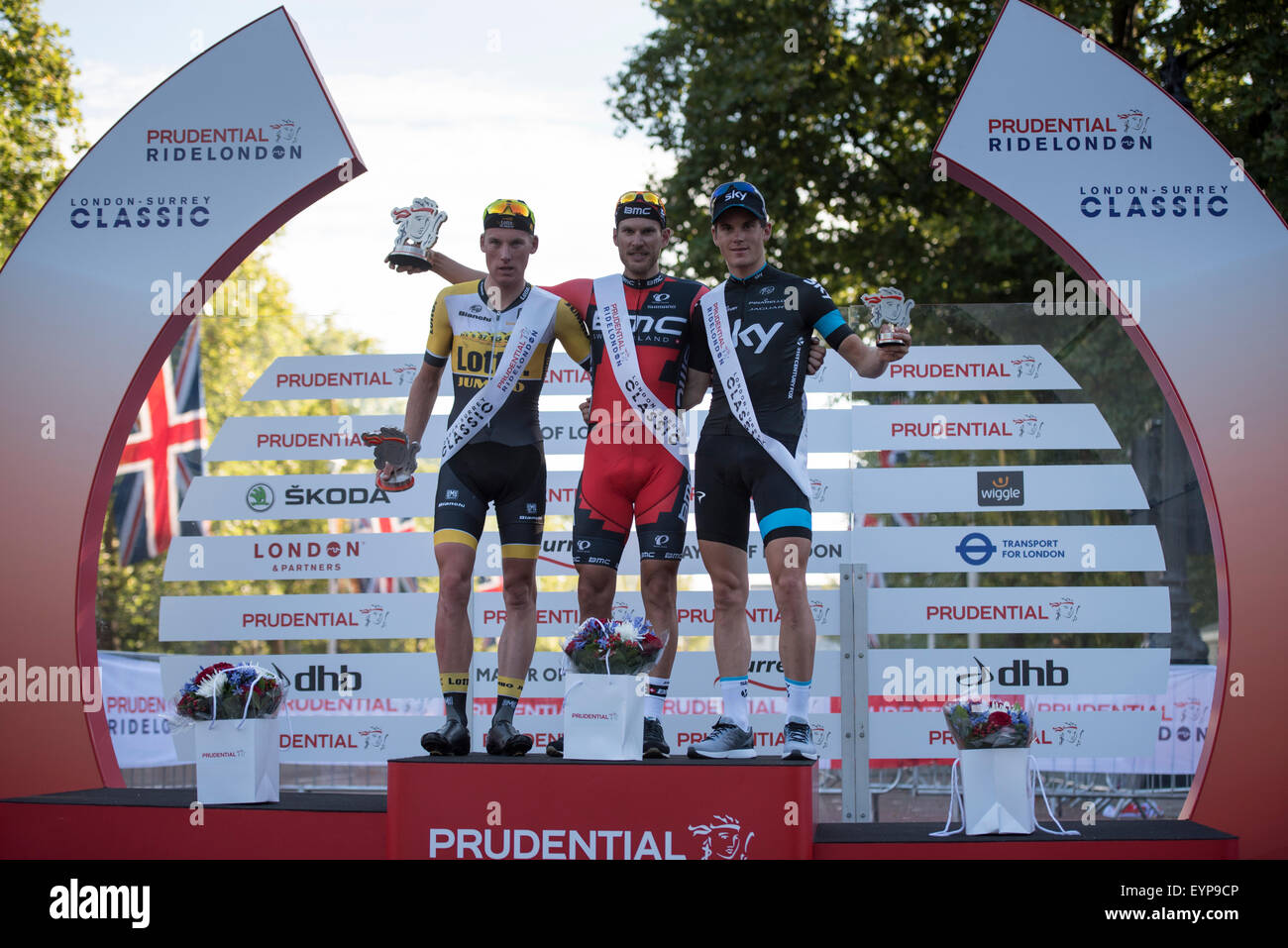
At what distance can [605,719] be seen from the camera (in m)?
4.26

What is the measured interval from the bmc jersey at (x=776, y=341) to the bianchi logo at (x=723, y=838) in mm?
1512

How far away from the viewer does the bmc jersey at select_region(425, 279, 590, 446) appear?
494cm

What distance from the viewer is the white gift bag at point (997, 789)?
412 cm

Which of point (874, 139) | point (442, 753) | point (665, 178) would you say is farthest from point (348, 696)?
point (874, 139)

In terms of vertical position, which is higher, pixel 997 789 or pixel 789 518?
pixel 789 518

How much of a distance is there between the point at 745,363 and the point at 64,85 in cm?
1459

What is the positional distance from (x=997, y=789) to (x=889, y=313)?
1.78 metres

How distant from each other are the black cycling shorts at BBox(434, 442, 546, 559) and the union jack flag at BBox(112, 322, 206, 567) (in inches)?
308

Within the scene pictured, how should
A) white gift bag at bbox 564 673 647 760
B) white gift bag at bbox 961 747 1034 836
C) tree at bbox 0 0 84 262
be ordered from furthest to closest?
tree at bbox 0 0 84 262 < white gift bag at bbox 564 673 647 760 < white gift bag at bbox 961 747 1034 836

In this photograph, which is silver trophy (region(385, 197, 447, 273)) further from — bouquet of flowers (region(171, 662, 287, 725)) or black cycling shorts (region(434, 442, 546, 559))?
bouquet of flowers (region(171, 662, 287, 725))

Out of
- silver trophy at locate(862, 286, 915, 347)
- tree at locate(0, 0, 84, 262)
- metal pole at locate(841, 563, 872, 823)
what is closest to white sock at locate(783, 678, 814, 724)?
silver trophy at locate(862, 286, 915, 347)

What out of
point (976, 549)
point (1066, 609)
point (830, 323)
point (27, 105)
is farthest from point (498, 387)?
point (27, 105)

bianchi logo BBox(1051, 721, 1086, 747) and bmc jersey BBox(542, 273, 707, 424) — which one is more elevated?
bmc jersey BBox(542, 273, 707, 424)

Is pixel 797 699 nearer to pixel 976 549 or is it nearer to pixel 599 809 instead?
pixel 599 809
